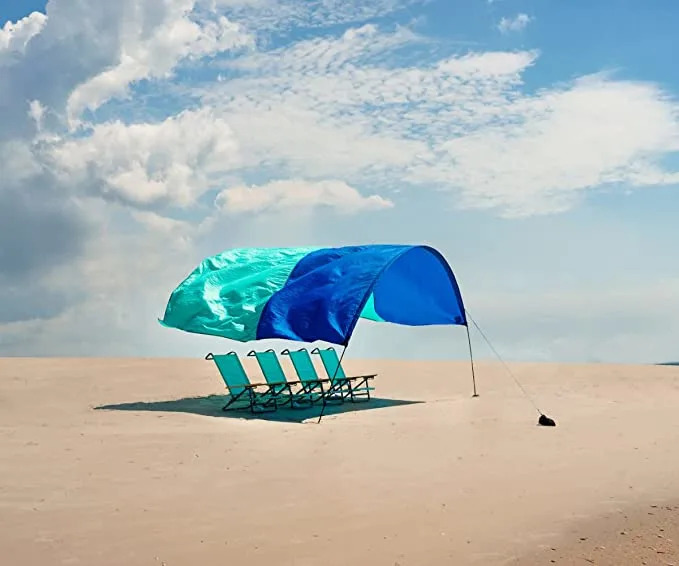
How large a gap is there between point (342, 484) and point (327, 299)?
230 inches

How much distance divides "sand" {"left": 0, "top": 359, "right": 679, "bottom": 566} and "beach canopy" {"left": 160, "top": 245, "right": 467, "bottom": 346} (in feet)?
4.44

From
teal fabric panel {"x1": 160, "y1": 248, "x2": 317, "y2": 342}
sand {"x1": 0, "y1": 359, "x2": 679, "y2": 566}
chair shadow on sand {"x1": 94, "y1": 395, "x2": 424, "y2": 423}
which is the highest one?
teal fabric panel {"x1": 160, "y1": 248, "x2": 317, "y2": 342}

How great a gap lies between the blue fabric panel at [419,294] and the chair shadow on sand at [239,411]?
1.85m

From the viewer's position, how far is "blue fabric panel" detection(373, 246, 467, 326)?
1538 centimetres

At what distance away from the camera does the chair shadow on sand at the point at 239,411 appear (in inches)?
497

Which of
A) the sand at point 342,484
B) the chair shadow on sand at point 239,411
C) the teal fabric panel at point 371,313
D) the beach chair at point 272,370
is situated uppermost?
the teal fabric panel at point 371,313

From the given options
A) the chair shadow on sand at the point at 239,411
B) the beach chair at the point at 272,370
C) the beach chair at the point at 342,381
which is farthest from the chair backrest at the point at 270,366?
the beach chair at the point at 342,381

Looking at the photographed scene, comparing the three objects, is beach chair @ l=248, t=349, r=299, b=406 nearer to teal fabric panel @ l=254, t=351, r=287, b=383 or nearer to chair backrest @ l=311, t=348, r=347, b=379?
teal fabric panel @ l=254, t=351, r=287, b=383

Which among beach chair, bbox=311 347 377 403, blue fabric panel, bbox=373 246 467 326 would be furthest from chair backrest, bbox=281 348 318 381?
blue fabric panel, bbox=373 246 467 326

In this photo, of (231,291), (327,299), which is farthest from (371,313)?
(327,299)

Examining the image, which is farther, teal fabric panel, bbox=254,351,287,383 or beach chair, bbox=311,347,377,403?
beach chair, bbox=311,347,377,403

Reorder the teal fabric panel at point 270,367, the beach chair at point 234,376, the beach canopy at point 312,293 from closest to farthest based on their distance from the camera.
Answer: the beach canopy at point 312,293, the beach chair at point 234,376, the teal fabric panel at point 270,367

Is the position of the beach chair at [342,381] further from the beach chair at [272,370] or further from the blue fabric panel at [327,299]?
the blue fabric panel at [327,299]

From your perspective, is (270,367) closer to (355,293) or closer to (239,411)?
(239,411)
